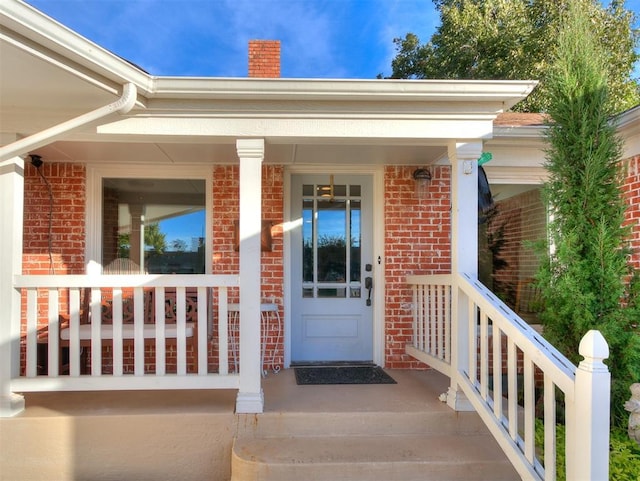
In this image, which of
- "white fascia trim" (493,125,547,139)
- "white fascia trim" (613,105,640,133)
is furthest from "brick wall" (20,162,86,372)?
"white fascia trim" (613,105,640,133)

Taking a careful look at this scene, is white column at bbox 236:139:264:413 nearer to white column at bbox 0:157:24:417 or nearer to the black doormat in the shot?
the black doormat

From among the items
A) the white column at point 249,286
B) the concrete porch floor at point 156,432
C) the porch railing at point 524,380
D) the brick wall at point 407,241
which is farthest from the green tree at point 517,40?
the concrete porch floor at point 156,432

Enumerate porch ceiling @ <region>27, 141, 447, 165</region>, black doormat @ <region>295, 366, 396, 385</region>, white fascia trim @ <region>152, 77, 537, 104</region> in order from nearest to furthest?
white fascia trim @ <region>152, 77, 537, 104</region>
porch ceiling @ <region>27, 141, 447, 165</region>
black doormat @ <region>295, 366, 396, 385</region>

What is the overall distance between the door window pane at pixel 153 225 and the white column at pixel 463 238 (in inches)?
98.9

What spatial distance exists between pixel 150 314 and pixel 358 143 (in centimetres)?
248

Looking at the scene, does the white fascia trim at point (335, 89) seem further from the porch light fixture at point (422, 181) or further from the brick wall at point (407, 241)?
the brick wall at point (407, 241)

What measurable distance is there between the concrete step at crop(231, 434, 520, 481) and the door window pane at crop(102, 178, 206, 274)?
2135mm

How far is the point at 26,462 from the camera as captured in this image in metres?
2.71

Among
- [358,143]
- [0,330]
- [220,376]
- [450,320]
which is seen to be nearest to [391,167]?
[358,143]

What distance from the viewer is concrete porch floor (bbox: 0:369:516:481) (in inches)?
107

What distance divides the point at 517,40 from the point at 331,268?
1009 centimetres

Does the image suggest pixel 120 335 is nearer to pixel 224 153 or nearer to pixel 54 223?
pixel 224 153

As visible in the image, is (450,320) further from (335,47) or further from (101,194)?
(335,47)

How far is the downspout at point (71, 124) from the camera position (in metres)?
2.63
